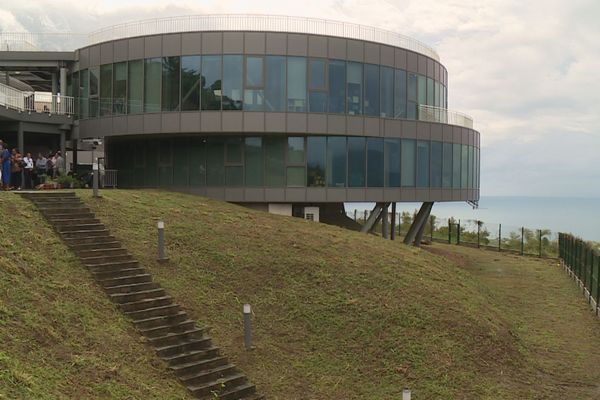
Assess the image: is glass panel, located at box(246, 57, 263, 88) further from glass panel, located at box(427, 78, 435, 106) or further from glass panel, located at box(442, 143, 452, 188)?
glass panel, located at box(442, 143, 452, 188)

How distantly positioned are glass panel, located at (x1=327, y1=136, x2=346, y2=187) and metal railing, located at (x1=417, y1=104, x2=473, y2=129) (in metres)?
5.83

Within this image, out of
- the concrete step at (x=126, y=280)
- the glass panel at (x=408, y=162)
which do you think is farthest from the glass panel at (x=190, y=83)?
the concrete step at (x=126, y=280)

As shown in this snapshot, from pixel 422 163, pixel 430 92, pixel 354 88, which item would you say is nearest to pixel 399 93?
pixel 354 88

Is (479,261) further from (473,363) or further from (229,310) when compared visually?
(229,310)

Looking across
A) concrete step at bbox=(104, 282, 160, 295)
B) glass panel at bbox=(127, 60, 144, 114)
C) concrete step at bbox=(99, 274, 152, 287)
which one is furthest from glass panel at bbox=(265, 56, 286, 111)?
concrete step at bbox=(104, 282, 160, 295)

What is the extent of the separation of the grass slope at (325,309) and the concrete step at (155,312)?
17.2 inches

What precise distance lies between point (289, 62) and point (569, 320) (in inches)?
653

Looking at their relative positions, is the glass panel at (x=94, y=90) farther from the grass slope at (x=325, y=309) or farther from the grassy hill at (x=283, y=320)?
the grass slope at (x=325, y=309)

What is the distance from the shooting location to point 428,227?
147 ft

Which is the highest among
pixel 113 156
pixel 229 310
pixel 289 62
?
pixel 289 62

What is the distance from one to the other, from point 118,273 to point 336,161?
14965 millimetres

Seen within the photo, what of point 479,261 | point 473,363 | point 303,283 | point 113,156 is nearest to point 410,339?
point 473,363

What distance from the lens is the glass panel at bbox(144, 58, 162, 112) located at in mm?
25719

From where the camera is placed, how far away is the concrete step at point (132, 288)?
41.6 feet
